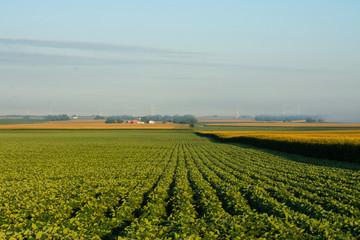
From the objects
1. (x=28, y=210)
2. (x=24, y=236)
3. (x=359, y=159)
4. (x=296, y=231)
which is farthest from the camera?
(x=359, y=159)

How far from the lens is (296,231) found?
27.3ft

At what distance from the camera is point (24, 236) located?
758 centimetres

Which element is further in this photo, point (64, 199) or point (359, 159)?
point (359, 159)

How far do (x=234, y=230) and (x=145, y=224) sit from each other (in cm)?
265

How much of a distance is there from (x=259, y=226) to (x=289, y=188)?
787 cm

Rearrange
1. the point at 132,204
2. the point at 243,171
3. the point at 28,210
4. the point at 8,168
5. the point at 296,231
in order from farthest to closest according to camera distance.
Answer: the point at 8,168 → the point at 243,171 → the point at 132,204 → the point at 28,210 → the point at 296,231

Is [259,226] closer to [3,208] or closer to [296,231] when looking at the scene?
[296,231]

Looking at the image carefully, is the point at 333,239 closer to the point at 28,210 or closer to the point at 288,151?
the point at 28,210

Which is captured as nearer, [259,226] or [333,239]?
[333,239]

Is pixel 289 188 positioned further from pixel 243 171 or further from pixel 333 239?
pixel 333 239

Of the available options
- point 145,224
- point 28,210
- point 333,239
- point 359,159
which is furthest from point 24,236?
point 359,159

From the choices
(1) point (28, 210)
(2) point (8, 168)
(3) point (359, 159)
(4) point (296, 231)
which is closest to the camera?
(4) point (296, 231)

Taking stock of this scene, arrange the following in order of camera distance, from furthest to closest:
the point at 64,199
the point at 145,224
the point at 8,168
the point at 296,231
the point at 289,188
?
1. the point at 8,168
2. the point at 289,188
3. the point at 64,199
4. the point at 145,224
5. the point at 296,231

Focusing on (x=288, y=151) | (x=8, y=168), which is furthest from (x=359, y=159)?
(x=8, y=168)
